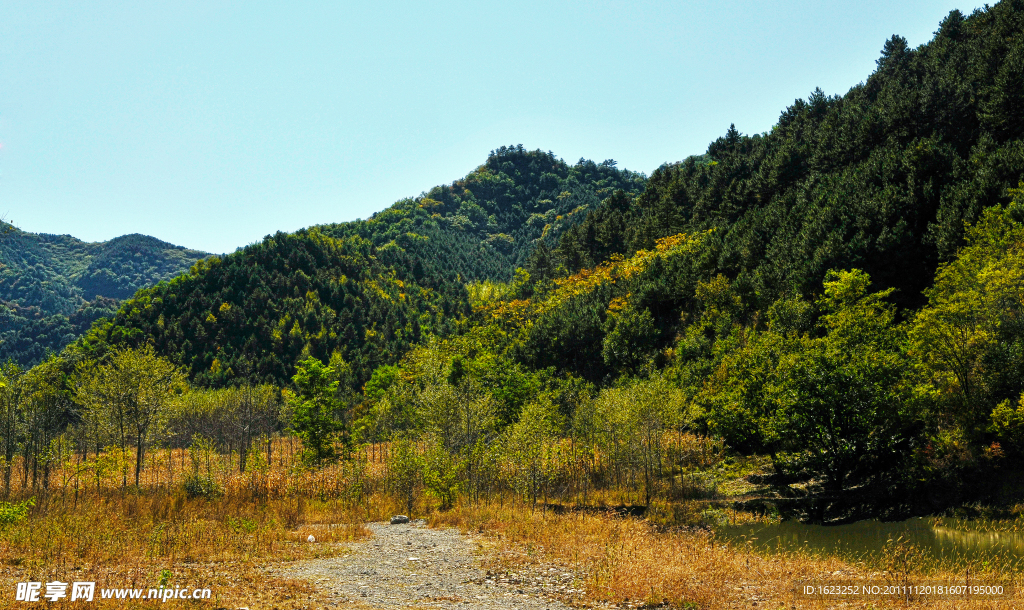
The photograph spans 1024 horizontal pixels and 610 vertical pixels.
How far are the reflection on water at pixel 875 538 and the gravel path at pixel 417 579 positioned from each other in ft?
53.0

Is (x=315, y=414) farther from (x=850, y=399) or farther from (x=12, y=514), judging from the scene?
(x=850, y=399)

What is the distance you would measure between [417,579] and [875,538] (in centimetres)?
2833

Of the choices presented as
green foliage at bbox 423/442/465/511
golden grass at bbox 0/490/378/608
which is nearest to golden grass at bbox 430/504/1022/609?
golden grass at bbox 0/490/378/608

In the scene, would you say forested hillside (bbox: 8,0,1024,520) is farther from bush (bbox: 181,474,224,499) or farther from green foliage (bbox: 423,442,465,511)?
bush (bbox: 181,474,224,499)

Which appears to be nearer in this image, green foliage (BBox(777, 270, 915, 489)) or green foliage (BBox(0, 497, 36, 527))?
green foliage (BBox(0, 497, 36, 527))

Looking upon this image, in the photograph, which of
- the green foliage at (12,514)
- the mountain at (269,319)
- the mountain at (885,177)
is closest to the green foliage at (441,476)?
the green foliage at (12,514)

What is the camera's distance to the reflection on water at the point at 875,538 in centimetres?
2832

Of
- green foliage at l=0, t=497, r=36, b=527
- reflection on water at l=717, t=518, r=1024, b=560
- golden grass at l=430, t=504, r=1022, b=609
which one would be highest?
green foliage at l=0, t=497, r=36, b=527

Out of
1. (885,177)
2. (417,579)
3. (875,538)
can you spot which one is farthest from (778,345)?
(417,579)

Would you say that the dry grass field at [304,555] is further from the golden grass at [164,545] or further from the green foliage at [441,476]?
the green foliage at [441,476]

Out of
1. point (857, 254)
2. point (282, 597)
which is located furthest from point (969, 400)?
point (282, 597)

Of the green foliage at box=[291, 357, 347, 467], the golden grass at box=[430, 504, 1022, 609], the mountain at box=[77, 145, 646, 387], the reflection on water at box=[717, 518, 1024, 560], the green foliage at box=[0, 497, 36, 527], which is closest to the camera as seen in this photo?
the golden grass at box=[430, 504, 1022, 609]

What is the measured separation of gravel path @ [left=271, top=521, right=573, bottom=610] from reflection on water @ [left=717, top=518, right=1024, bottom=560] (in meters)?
16.2

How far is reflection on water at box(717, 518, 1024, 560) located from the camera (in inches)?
1115
